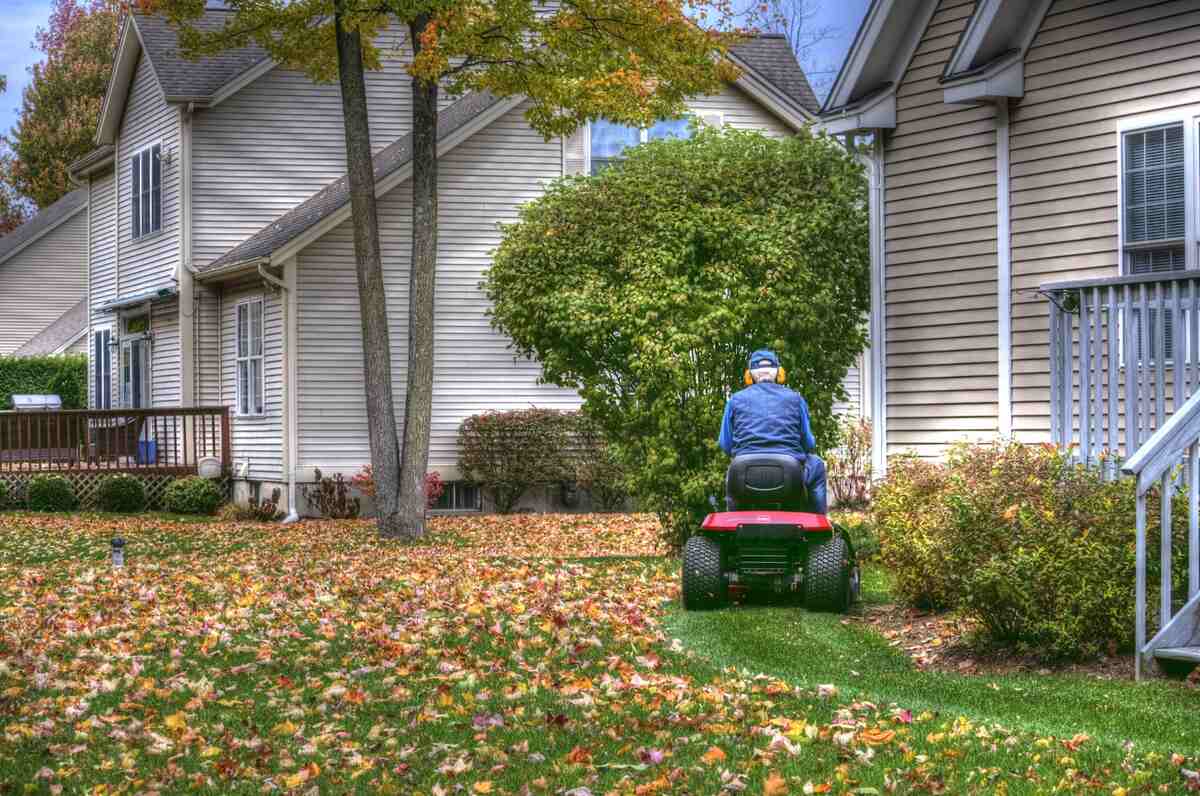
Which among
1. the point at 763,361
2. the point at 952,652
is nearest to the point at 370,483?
the point at 763,361

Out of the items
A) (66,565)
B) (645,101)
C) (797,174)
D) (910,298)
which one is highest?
(645,101)

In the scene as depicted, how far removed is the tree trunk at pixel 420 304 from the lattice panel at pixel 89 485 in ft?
23.9

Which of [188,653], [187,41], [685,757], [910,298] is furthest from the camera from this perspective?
[187,41]

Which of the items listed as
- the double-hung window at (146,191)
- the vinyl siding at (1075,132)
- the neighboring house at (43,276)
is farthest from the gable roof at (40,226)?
the vinyl siding at (1075,132)

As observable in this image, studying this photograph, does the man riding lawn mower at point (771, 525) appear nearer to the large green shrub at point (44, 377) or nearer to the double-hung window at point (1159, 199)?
the double-hung window at point (1159, 199)

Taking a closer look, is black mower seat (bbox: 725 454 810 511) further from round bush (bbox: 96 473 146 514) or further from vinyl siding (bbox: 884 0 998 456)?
round bush (bbox: 96 473 146 514)

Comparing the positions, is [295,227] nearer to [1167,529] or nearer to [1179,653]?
[1167,529]

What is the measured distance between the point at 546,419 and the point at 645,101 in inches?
239

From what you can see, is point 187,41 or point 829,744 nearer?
point 829,744

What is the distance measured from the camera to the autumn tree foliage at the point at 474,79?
1873 cm

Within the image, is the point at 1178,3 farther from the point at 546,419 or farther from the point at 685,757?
the point at 546,419

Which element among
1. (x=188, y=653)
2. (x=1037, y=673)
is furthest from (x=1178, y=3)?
(x=188, y=653)

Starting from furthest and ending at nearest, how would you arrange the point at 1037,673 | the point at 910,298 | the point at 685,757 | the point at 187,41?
1. the point at 187,41
2. the point at 910,298
3. the point at 1037,673
4. the point at 685,757

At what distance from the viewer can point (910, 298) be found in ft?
47.4
